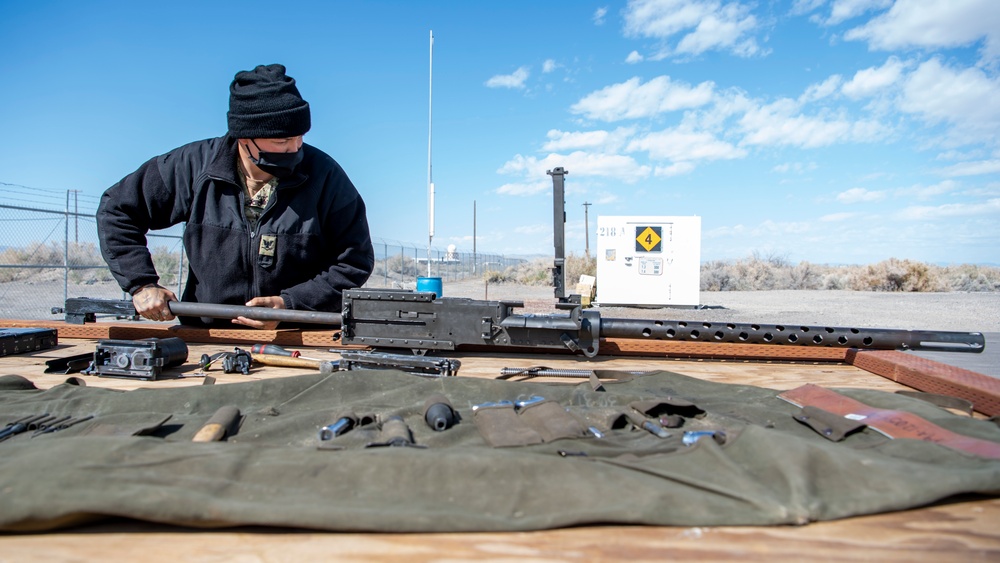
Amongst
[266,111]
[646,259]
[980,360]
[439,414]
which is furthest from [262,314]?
[646,259]

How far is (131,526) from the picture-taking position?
3.89 ft

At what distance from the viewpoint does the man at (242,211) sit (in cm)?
365

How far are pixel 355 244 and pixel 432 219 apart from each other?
28.8 feet

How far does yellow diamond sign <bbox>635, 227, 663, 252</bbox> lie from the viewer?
1886cm

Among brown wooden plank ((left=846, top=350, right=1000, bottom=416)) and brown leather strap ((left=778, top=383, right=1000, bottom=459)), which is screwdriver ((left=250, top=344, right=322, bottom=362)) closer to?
brown leather strap ((left=778, top=383, right=1000, bottom=459))

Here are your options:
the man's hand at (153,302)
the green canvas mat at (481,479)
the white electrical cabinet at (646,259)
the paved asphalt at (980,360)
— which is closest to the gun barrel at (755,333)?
the green canvas mat at (481,479)

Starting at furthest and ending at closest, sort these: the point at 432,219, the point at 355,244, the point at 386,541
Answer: the point at 432,219 → the point at 355,244 → the point at 386,541

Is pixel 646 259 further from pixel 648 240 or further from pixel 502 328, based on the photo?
pixel 502 328

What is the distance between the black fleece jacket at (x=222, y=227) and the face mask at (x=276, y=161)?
0.39 ft

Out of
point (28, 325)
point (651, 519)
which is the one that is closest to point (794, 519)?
point (651, 519)

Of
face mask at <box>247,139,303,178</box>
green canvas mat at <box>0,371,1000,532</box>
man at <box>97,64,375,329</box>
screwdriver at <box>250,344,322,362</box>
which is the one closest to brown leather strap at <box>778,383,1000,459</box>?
green canvas mat at <box>0,371,1000,532</box>

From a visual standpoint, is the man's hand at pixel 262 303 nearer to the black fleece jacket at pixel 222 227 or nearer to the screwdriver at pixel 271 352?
the black fleece jacket at pixel 222 227

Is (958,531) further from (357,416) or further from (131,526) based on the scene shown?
(131,526)

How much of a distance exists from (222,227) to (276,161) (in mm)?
582
